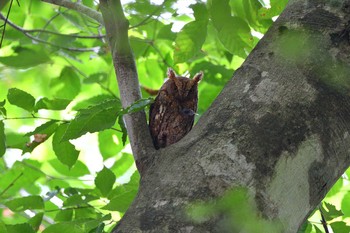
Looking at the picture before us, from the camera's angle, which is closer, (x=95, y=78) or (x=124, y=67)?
(x=124, y=67)

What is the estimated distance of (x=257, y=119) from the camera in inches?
73.1

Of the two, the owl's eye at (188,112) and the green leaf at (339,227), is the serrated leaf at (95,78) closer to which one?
the owl's eye at (188,112)

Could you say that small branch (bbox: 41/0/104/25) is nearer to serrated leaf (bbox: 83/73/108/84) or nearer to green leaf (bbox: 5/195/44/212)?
green leaf (bbox: 5/195/44/212)

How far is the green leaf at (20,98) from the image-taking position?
8.92 ft

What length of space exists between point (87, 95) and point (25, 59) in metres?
1.54

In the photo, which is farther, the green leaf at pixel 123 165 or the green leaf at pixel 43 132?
the green leaf at pixel 123 165

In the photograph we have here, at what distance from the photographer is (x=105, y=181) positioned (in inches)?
122

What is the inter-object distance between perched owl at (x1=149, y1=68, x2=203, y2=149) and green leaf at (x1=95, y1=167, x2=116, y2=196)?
1.63 feet

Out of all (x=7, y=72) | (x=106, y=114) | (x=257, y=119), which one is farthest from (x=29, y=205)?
(x=257, y=119)

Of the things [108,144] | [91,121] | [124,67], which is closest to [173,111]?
[124,67]

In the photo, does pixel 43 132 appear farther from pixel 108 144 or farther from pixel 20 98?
pixel 108 144

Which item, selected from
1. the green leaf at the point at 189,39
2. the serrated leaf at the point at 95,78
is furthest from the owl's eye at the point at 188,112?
the serrated leaf at the point at 95,78

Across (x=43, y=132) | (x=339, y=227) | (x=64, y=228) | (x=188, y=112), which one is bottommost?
(x=339, y=227)

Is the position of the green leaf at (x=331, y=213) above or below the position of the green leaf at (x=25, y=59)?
below
